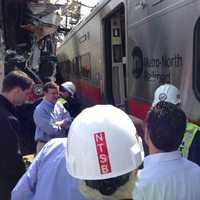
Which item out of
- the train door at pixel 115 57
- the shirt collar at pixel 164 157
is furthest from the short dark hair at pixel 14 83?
the train door at pixel 115 57

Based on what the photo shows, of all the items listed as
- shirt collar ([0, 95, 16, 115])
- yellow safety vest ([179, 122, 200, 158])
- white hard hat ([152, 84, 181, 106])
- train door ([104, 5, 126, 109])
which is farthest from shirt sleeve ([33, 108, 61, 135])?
yellow safety vest ([179, 122, 200, 158])

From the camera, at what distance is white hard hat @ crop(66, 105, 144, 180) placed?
72.7 inches

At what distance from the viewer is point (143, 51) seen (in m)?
5.73

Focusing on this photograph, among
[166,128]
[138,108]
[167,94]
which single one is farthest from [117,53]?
[166,128]

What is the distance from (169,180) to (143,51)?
3.24 metres

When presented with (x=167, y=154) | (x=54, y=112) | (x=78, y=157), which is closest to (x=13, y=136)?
(x=167, y=154)

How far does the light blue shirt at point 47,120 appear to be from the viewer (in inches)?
249

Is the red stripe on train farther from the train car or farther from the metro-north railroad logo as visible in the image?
the metro-north railroad logo

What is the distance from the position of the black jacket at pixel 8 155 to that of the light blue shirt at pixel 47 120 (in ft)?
7.12

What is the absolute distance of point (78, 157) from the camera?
75.6 inches

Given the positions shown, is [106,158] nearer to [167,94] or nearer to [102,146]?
[102,146]

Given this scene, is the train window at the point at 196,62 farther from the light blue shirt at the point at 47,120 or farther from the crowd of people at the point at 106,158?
the light blue shirt at the point at 47,120

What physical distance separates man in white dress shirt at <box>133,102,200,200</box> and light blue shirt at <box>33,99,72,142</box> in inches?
142

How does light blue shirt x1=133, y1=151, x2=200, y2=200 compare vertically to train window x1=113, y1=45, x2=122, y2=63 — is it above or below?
below
